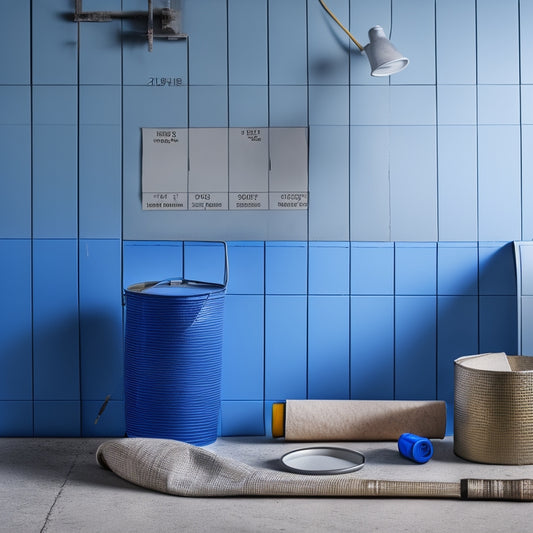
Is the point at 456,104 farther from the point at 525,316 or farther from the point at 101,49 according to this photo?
the point at 101,49

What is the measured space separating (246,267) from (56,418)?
114 cm

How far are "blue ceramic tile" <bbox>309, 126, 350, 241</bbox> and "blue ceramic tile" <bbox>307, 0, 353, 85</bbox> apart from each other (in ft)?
0.79

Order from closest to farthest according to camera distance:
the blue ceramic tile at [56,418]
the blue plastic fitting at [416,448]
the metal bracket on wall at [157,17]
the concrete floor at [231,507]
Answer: the concrete floor at [231,507] → the blue plastic fitting at [416,448] → the metal bracket on wall at [157,17] → the blue ceramic tile at [56,418]

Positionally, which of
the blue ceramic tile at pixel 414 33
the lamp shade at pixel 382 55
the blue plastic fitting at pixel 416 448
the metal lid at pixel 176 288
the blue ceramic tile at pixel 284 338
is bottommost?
the blue plastic fitting at pixel 416 448

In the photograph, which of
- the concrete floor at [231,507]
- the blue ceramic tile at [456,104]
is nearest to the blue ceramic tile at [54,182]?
the concrete floor at [231,507]

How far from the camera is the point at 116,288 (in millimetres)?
3242

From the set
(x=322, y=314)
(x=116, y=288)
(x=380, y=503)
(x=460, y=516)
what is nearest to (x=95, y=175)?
(x=116, y=288)

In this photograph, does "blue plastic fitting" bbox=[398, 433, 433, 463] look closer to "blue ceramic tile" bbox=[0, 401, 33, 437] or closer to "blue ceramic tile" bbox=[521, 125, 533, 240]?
"blue ceramic tile" bbox=[521, 125, 533, 240]

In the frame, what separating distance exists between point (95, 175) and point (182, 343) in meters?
0.92

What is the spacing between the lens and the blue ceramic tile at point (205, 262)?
3246mm

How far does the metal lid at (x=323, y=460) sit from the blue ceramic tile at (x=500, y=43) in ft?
5.95

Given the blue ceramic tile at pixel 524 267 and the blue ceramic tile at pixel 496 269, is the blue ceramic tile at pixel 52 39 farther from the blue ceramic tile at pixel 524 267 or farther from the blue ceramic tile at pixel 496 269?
the blue ceramic tile at pixel 524 267

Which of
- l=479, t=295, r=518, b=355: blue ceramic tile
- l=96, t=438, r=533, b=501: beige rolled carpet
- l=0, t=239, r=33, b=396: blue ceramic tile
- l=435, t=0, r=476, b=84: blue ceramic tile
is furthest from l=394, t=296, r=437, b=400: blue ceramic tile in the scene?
l=0, t=239, r=33, b=396: blue ceramic tile

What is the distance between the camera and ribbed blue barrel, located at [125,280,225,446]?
2.92 meters
